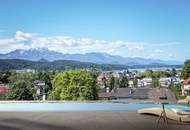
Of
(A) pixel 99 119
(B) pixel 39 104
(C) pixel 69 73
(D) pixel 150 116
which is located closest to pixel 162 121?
(D) pixel 150 116

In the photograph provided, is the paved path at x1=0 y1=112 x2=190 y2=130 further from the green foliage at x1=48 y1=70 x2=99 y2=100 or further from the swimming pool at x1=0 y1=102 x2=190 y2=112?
the green foliage at x1=48 y1=70 x2=99 y2=100

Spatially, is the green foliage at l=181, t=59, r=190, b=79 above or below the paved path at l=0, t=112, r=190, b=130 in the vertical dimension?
above

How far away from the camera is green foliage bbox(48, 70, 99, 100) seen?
1006 inches

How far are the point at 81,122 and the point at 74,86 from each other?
76.7ft

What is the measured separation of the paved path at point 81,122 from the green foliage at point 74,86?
1824 cm

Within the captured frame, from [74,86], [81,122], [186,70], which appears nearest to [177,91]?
[186,70]

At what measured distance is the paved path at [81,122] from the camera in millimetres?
4766

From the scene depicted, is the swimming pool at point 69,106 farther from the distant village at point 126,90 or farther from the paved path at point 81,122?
the paved path at point 81,122

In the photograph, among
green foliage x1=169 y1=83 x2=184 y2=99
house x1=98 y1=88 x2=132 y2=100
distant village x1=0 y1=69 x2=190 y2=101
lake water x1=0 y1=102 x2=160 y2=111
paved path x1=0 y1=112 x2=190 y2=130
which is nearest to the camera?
paved path x1=0 y1=112 x2=190 y2=130

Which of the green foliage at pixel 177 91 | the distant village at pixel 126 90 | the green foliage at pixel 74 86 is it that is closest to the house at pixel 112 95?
the distant village at pixel 126 90

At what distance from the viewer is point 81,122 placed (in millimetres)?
5133

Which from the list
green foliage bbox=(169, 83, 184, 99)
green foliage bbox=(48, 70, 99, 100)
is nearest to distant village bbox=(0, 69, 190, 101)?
green foliage bbox=(169, 83, 184, 99)

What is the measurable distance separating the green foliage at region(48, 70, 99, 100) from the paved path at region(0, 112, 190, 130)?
1824cm

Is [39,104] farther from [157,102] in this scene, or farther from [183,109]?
[183,109]
